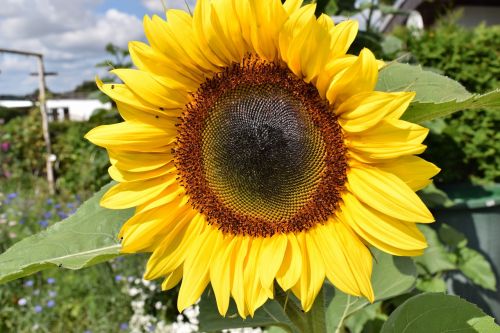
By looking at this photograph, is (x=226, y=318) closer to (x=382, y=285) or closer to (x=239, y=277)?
(x=239, y=277)

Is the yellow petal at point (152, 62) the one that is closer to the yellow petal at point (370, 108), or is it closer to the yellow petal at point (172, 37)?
the yellow petal at point (172, 37)

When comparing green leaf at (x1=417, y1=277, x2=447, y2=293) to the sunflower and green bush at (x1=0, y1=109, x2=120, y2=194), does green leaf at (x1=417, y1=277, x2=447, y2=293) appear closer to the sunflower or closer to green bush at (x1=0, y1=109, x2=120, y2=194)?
the sunflower

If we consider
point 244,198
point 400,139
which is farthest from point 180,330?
point 400,139

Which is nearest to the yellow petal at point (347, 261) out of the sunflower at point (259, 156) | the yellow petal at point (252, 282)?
the sunflower at point (259, 156)

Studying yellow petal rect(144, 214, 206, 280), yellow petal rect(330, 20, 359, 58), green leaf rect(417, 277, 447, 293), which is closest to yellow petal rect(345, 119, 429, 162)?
yellow petal rect(330, 20, 359, 58)

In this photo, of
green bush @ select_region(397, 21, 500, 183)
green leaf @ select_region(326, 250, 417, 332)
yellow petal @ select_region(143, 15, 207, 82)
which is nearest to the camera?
yellow petal @ select_region(143, 15, 207, 82)
